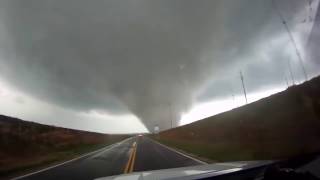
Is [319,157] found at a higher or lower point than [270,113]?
lower

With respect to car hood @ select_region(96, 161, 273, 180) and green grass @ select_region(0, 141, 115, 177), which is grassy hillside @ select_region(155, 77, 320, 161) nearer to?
green grass @ select_region(0, 141, 115, 177)

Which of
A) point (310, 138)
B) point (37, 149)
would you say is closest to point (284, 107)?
point (310, 138)

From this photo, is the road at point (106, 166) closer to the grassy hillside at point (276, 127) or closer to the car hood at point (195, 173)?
the grassy hillside at point (276, 127)

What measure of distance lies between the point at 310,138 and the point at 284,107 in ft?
17.0

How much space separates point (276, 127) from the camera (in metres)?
26.3

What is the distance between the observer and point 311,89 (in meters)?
23.6

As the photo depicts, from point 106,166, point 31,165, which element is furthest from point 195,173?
point 31,165

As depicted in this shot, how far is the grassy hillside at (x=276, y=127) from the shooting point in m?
20.2

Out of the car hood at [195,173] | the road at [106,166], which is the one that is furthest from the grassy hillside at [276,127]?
the car hood at [195,173]

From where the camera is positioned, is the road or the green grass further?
the green grass

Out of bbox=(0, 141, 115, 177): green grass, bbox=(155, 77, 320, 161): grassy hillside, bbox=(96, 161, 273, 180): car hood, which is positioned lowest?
bbox=(96, 161, 273, 180): car hood

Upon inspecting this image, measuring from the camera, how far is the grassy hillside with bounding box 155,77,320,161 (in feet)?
66.1

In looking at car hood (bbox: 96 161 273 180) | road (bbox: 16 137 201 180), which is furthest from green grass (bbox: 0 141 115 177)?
car hood (bbox: 96 161 273 180)

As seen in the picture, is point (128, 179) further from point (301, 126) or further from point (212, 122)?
point (212, 122)
